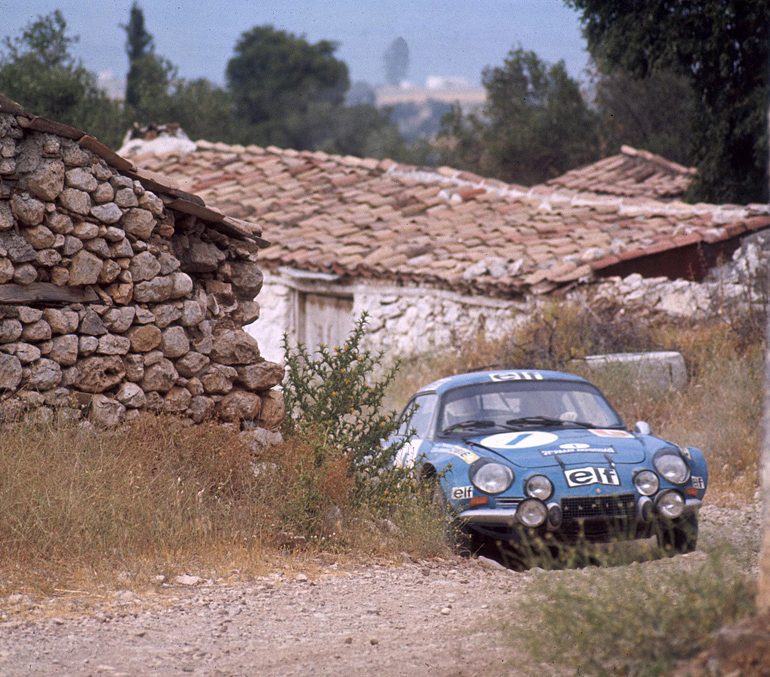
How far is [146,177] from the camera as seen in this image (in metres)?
8.02

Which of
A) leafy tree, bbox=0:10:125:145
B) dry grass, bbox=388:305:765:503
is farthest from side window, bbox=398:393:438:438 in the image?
leafy tree, bbox=0:10:125:145

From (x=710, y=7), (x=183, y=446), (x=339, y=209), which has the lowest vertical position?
(x=183, y=446)

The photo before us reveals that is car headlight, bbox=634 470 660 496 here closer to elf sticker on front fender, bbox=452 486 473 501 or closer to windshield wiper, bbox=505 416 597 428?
windshield wiper, bbox=505 416 597 428

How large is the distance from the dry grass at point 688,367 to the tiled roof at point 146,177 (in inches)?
203

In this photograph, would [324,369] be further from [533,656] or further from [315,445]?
[533,656]

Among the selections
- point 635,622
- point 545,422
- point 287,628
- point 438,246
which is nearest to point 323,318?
point 438,246

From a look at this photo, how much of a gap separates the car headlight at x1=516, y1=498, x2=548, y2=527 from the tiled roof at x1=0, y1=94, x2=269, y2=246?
307 cm

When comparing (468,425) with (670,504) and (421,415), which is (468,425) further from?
(670,504)

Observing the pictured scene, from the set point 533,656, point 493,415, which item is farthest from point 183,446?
point 533,656

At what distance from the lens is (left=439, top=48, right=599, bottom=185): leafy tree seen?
34531 mm

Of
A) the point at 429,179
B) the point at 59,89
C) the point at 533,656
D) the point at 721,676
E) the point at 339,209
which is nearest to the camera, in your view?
the point at 721,676

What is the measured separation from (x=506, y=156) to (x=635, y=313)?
20.6 metres

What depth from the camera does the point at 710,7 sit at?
17875mm

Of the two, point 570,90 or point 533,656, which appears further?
point 570,90
